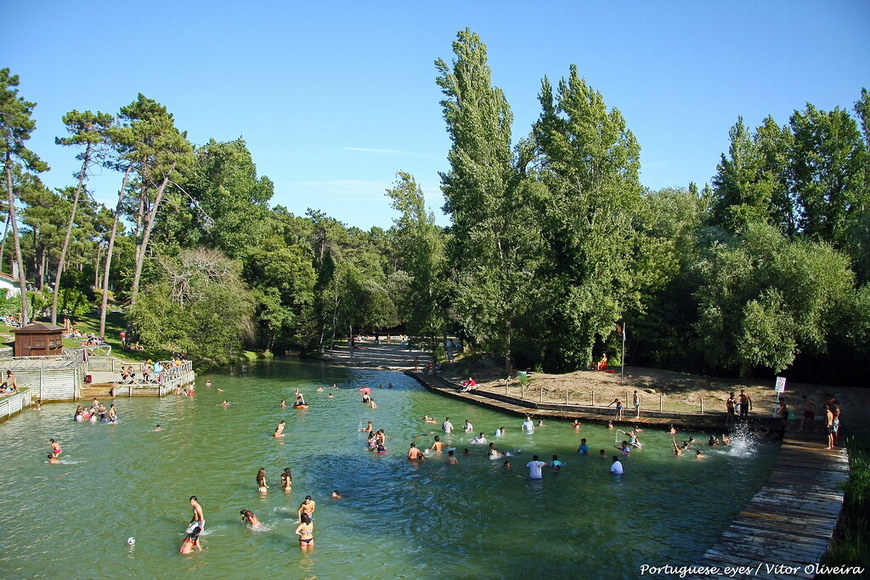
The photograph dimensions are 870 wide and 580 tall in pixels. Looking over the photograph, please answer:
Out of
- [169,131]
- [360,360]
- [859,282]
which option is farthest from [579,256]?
[169,131]

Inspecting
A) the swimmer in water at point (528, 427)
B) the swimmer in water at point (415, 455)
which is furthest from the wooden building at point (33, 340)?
the swimmer in water at point (528, 427)

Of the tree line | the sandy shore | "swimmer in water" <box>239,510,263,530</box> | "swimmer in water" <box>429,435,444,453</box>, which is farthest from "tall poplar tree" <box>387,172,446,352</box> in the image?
"swimmer in water" <box>239,510,263,530</box>

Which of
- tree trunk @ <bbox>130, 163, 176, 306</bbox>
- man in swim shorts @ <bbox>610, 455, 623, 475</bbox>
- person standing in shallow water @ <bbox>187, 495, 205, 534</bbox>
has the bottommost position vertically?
person standing in shallow water @ <bbox>187, 495, 205, 534</bbox>

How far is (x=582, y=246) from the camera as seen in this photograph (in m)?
43.6

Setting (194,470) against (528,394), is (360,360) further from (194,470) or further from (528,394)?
(194,470)

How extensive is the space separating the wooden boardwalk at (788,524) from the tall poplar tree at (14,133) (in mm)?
56121

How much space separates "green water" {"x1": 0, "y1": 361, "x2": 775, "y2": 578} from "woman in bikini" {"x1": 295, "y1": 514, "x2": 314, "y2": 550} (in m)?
0.36

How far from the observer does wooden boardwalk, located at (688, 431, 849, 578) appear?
14570 mm

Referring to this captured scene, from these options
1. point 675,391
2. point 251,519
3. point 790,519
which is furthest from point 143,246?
point 790,519

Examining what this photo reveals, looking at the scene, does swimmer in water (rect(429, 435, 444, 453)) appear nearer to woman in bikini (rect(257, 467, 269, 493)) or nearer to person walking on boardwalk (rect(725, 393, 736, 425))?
woman in bikini (rect(257, 467, 269, 493))

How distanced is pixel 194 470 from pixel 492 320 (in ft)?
81.8

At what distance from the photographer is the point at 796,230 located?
1865 inches

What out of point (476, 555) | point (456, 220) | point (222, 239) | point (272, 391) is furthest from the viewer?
point (222, 239)

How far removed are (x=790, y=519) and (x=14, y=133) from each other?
61.1 m
